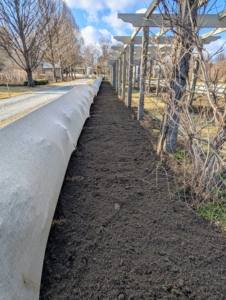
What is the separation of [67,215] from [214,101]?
5.76 feet

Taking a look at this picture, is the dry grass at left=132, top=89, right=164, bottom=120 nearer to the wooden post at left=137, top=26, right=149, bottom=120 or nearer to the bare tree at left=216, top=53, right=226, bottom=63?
the wooden post at left=137, top=26, right=149, bottom=120

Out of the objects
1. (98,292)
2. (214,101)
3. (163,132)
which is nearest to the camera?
(98,292)

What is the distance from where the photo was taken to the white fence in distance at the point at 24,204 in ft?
3.14

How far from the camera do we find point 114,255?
1513mm

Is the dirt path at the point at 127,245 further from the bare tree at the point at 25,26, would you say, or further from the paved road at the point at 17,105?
the bare tree at the point at 25,26

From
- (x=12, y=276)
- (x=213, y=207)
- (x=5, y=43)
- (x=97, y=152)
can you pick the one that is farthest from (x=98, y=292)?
(x=5, y=43)

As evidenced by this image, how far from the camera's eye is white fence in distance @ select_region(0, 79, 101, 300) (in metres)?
0.96

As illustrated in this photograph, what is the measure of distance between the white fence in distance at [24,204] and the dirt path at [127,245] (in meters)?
0.27

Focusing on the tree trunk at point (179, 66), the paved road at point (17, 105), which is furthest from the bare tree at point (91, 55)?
the tree trunk at point (179, 66)

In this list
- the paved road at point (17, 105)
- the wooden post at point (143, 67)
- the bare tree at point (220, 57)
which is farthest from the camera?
the paved road at point (17, 105)

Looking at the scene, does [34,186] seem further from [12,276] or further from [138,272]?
[138,272]

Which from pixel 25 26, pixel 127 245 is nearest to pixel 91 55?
pixel 25 26

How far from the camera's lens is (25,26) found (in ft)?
53.2

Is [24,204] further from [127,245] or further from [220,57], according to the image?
[220,57]
